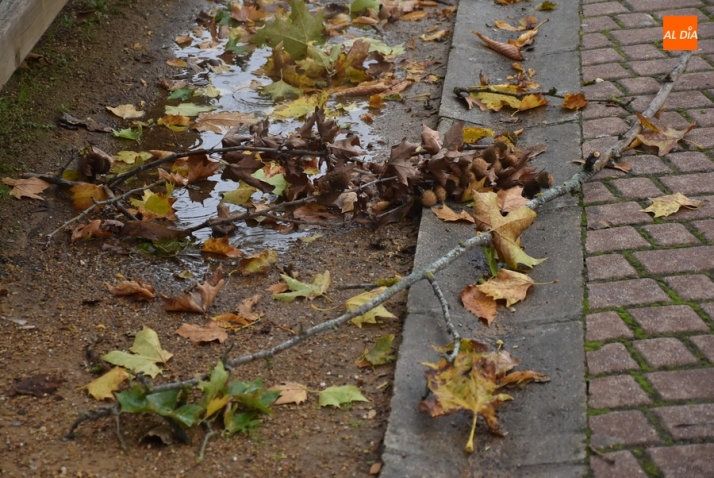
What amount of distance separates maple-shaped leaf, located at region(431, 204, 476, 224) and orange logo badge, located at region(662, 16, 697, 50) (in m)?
1.92

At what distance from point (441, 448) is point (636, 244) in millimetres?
1144

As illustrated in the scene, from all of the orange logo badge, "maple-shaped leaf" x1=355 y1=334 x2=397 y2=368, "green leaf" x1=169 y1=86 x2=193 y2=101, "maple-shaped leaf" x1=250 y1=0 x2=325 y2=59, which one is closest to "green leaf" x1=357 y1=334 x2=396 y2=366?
"maple-shaped leaf" x1=355 y1=334 x2=397 y2=368

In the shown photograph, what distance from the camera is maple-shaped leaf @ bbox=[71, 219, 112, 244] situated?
9.78 feet

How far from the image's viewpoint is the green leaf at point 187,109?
3912 millimetres

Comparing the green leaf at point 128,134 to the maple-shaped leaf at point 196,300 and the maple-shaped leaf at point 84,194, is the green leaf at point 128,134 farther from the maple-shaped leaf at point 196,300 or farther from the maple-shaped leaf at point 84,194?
the maple-shaped leaf at point 196,300

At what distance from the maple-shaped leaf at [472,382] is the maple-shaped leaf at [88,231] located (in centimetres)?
146

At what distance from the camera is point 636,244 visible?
2748 mm

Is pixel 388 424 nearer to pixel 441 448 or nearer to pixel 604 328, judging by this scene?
pixel 441 448

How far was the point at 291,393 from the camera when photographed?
224 cm

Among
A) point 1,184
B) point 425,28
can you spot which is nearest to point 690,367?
point 1,184

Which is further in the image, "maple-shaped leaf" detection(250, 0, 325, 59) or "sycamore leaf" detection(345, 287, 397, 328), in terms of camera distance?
"maple-shaped leaf" detection(250, 0, 325, 59)

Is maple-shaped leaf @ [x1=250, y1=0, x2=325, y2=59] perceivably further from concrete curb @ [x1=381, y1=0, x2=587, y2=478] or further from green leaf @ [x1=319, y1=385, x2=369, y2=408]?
green leaf @ [x1=319, y1=385, x2=369, y2=408]

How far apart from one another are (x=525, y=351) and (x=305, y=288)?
2.52 feet

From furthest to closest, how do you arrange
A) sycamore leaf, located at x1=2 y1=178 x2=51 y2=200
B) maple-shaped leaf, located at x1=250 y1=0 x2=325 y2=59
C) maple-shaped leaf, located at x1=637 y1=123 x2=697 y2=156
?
maple-shaped leaf, located at x1=250 y1=0 x2=325 y2=59 → maple-shaped leaf, located at x1=637 y1=123 x2=697 y2=156 → sycamore leaf, located at x1=2 y1=178 x2=51 y2=200
